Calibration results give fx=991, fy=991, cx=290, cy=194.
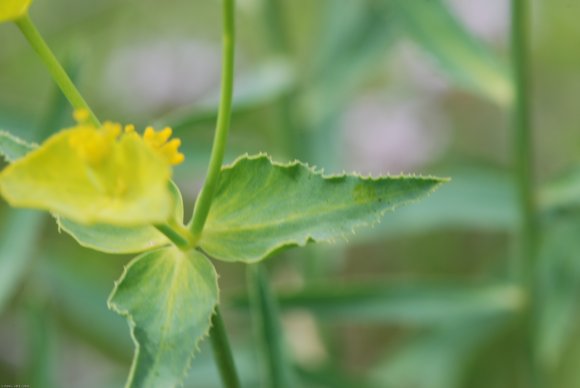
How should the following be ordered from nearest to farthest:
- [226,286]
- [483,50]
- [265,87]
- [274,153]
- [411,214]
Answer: [483,50], [265,87], [411,214], [274,153], [226,286]

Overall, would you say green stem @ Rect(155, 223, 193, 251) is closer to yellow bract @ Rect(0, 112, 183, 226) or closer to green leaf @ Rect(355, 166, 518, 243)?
yellow bract @ Rect(0, 112, 183, 226)

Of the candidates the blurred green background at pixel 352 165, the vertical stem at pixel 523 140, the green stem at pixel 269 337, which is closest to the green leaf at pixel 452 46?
the blurred green background at pixel 352 165

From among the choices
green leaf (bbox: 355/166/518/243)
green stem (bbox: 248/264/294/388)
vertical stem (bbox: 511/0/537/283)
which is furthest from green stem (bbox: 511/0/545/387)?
green stem (bbox: 248/264/294/388)

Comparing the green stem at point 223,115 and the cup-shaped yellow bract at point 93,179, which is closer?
the cup-shaped yellow bract at point 93,179

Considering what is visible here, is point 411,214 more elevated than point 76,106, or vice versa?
point 411,214

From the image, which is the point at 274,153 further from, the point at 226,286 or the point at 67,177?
the point at 67,177

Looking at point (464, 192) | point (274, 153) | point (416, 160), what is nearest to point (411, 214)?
point (464, 192)

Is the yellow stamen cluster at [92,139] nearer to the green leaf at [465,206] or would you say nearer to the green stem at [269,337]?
the green stem at [269,337]
